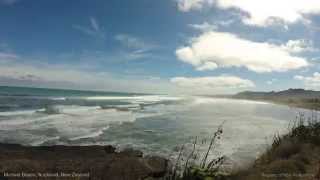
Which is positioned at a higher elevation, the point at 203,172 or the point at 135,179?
the point at 203,172

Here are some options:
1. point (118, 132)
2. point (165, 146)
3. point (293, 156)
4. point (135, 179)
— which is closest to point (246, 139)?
point (165, 146)

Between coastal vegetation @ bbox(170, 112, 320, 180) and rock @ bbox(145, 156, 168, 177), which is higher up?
coastal vegetation @ bbox(170, 112, 320, 180)

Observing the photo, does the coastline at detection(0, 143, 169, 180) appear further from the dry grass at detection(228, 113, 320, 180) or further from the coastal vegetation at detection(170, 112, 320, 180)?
the dry grass at detection(228, 113, 320, 180)

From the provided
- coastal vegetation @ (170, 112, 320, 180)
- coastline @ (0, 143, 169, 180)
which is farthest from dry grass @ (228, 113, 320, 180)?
coastline @ (0, 143, 169, 180)

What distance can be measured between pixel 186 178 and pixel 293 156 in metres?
4.27

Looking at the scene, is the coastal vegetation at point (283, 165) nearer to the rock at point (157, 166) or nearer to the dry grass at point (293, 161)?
the dry grass at point (293, 161)

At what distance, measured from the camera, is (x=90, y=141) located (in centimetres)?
1609

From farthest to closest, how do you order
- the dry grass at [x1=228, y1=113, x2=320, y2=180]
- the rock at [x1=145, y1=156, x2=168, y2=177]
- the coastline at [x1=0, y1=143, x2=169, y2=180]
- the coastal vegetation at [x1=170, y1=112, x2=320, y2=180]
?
the rock at [x1=145, y1=156, x2=168, y2=177] → the coastline at [x1=0, y1=143, x2=169, y2=180] → the dry grass at [x1=228, y1=113, x2=320, y2=180] → the coastal vegetation at [x1=170, y1=112, x2=320, y2=180]

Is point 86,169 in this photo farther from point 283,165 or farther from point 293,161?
point 293,161

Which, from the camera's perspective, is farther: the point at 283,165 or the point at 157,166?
the point at 157,166

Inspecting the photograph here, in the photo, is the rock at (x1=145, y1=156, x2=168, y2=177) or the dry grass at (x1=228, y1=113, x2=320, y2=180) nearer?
the dry grass at (x1=228, y1=113, x2=320, y2=180)

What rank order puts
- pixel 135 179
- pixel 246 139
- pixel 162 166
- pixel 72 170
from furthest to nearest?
pixel 246 139 → pixel 162 166 → pixel 72 170 → pixel 135 179

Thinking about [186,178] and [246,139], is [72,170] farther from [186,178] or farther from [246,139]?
[246,139]

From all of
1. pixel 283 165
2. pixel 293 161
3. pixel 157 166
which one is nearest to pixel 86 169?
pixel 157 166
